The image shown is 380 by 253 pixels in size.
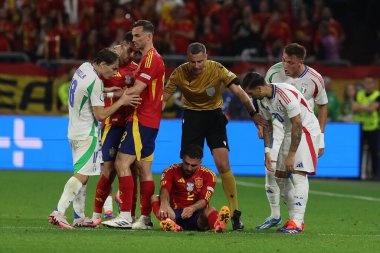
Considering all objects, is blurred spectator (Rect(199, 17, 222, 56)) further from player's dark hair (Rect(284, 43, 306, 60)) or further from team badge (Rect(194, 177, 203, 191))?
team badge (Rect(194, 177, 203, 191))

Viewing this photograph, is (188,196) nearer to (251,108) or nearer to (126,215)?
(126,215)

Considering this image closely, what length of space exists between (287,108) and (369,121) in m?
10.4

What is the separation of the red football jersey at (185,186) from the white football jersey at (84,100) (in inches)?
37.8

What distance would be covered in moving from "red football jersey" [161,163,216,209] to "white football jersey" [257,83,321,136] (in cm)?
98

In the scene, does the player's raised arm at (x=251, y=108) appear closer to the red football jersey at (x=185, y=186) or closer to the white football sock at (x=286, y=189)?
the white football sock at (x=286, y=189)

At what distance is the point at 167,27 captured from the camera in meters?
23.8

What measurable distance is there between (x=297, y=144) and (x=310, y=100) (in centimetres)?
145

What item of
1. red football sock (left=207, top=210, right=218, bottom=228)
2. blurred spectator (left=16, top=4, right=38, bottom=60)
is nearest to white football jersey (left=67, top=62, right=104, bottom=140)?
red football sock (left=207, top=210, right=218, bottom=228)

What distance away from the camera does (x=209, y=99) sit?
1276cm

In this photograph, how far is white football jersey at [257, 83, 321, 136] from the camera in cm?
1173

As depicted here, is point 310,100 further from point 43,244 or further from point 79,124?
point 43,244

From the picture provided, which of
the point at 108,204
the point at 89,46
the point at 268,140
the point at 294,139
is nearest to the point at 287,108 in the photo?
the point at 294,139

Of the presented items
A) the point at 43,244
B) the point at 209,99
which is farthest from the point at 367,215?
the point at 43,244

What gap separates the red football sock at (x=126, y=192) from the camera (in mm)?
12078
